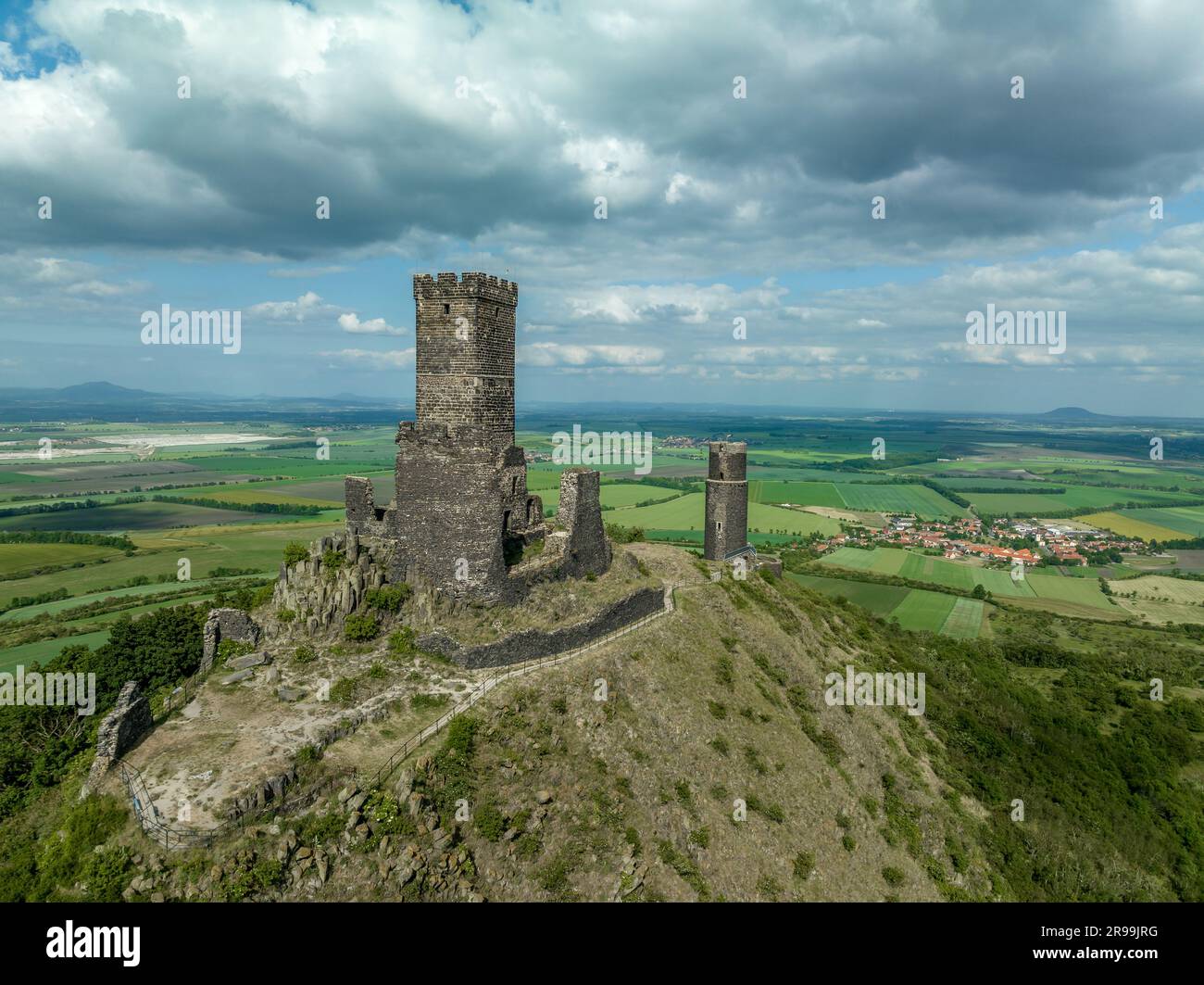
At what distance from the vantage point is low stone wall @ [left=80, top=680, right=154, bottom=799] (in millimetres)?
16453

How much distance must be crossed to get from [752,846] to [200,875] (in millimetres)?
16455

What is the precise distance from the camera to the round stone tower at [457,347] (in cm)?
2400

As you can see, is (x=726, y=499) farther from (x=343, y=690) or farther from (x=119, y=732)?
(x=119, y=732)

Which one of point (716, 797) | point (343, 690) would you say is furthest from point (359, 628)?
point (716, 797)

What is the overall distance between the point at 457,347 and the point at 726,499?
27258 mm

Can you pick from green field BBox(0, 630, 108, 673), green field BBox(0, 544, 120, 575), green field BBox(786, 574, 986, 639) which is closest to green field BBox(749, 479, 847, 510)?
green field BBox(786, 574, 986, 639)

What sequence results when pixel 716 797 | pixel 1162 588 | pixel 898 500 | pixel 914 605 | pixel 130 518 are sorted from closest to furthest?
pixel 716 797 < pixel 914 605 < pixel 1162 588 < pixel 130 518 < pixel 898 500

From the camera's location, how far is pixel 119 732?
55.3 ft

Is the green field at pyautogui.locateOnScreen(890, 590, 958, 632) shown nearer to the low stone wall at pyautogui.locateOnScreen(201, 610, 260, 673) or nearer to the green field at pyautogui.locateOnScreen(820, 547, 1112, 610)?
the green field at pyautogui.locateOnScreen(820, 547, 1112, 610)

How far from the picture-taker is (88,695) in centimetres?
3003

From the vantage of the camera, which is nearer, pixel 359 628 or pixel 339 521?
pixel 359 628

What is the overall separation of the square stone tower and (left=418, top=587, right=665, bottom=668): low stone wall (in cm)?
2030

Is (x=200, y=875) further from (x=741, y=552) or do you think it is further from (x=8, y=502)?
(x=8, y=502)

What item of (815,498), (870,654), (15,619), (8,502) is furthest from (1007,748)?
(8,502)
